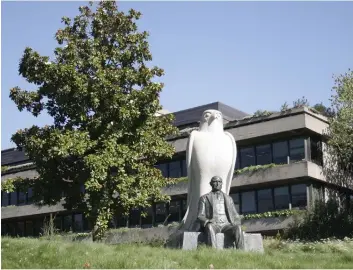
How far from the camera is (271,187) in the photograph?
42344 mm

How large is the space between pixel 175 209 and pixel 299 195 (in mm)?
9727

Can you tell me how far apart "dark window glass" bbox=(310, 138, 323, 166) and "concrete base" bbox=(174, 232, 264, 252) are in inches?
987

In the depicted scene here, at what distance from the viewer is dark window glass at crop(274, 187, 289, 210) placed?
136ft

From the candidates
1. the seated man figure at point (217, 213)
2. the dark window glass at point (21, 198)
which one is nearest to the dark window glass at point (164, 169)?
the dark window glass at point (21, 198)

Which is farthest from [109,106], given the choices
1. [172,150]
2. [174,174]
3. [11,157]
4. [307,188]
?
[11,157]

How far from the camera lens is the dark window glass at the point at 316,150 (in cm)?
4184

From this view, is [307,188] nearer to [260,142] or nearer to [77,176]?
[260,142]

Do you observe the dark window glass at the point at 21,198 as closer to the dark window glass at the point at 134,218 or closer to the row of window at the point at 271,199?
the dark window glass at the point at 134,218

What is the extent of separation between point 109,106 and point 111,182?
287cm

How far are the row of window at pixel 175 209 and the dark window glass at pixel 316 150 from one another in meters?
2.04

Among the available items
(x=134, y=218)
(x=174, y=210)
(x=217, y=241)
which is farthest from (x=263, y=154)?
(x=217, y=241)

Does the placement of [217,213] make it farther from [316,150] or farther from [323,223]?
[316,150]

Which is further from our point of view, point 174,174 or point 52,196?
point 174,174

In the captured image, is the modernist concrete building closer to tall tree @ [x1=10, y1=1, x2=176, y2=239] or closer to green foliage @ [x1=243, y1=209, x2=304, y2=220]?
green foliage @ [x1=243, y1=209, x2=304, y2=220]
